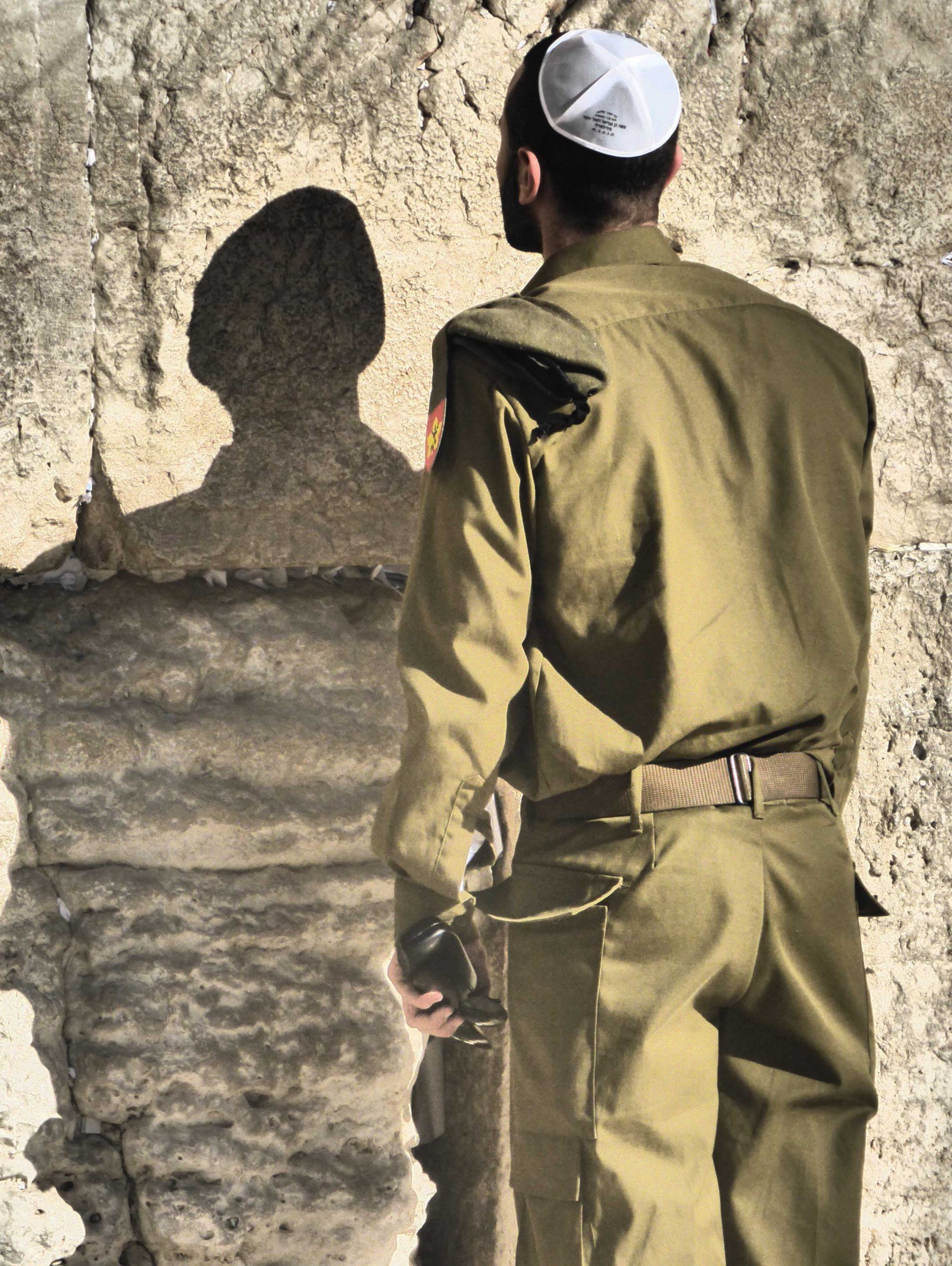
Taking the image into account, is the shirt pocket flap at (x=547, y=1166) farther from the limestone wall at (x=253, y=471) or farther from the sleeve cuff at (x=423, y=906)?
the limestone wall at (x=253, y=471)

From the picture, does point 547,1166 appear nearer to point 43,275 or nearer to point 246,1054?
point 246,1054

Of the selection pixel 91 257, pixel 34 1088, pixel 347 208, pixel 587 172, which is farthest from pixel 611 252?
pixel 34 1088

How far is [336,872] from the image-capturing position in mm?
1906

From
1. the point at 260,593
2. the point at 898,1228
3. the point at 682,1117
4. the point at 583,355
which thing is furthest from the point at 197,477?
the point at 898,1228

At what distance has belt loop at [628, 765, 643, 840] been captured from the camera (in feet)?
4.60

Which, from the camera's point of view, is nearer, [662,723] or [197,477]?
[662,723]

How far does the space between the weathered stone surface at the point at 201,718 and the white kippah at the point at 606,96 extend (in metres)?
0.75

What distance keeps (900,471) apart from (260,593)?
991mm

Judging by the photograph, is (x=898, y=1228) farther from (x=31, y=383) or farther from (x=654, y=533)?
(x=31, y=383)

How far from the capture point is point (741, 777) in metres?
1.43

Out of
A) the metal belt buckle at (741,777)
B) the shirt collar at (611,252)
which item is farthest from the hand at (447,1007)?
the shirt collar at (611,252)

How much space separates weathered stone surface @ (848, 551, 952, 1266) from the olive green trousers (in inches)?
22.2

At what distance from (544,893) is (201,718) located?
627mm

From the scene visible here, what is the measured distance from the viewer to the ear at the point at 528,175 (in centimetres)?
153
